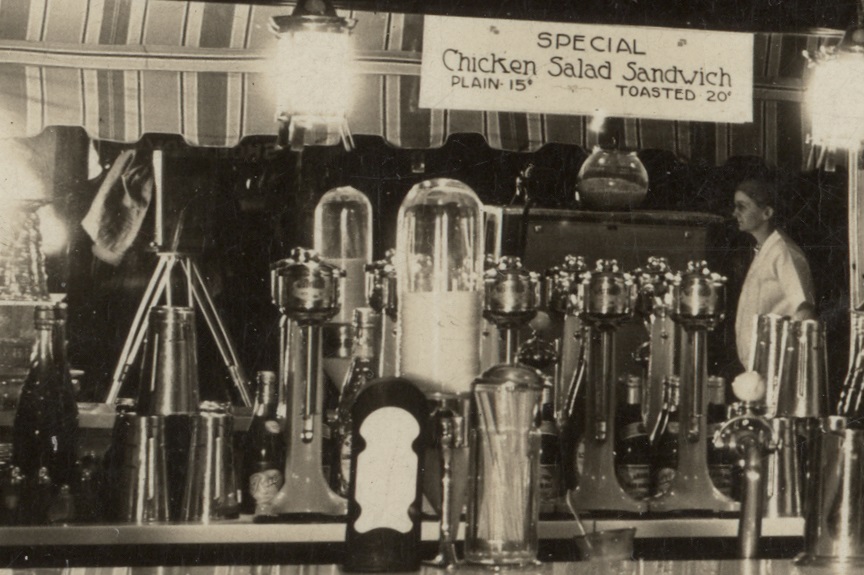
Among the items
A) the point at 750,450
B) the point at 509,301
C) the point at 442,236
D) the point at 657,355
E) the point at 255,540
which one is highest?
the point at 442,236

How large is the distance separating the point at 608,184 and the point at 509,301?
2.02 meters

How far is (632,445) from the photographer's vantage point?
2582mm

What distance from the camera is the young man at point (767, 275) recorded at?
4309mm

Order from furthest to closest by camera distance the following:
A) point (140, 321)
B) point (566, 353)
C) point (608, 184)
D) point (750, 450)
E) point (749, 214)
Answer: point (140, 321), point (749, 214), point (608, 184), point (566, 353), point (750, 450)

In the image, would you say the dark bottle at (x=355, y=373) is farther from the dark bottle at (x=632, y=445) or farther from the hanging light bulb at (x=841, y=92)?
the hanging light bulb at (x=841, y=92)

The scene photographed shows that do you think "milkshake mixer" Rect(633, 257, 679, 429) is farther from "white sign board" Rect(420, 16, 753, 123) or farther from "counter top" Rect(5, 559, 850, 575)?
"counter top" Rect(5, 559, 850, 575)

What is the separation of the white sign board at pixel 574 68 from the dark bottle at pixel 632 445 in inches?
24.9

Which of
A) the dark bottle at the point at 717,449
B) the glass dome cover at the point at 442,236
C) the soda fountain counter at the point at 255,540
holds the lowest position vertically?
the soda fountain counter at the point at 255,540

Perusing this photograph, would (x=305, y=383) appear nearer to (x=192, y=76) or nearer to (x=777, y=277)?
(x=192, y=76)

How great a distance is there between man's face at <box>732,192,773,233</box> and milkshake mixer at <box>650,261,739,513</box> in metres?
2.29

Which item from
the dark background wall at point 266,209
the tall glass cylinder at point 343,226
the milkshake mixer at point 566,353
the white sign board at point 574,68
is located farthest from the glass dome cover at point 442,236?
the dark background wall at point 266,209

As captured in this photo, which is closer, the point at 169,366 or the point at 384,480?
the point at 384,480

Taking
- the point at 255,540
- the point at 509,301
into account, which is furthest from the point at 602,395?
the point at 255,540

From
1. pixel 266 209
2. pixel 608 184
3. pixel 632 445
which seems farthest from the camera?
pixel 266 209
